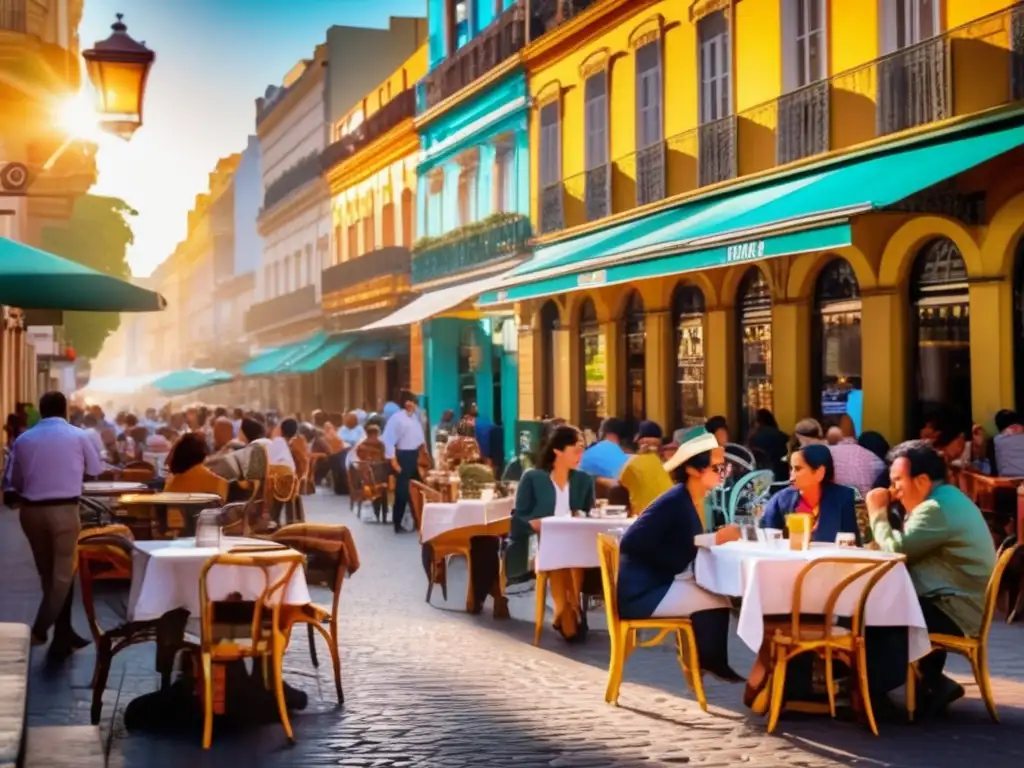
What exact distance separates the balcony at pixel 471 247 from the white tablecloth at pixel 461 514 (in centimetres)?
1684

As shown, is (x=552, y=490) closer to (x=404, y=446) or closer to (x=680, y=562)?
(x=680, y=562)

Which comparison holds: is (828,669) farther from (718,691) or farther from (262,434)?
(262,434)

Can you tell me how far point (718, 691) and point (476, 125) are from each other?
26.0m

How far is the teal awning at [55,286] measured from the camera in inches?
471

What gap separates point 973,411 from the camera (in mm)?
18469

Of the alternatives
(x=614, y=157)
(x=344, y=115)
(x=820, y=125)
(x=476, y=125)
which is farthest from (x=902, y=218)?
(x=344, y=115)

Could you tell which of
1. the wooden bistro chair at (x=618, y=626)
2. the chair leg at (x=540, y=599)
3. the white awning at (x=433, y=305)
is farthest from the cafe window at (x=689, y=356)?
the wooden bistro chair at (x=618, y=626)

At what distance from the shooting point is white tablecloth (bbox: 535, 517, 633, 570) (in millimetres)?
12742

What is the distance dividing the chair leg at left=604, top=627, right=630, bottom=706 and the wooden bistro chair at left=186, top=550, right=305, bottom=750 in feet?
5.94

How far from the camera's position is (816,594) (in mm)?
9297

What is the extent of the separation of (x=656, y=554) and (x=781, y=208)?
8.34 metres

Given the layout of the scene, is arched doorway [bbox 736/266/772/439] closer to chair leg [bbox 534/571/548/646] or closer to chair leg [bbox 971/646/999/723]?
chair leg [bbox 534/571/548/646]

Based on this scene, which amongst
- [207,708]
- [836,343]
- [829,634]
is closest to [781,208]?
[836,343]

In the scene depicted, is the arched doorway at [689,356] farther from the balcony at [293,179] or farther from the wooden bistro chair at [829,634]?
the balcony at [293,179]
